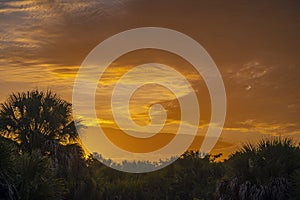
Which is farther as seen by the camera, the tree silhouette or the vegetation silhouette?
the tree silhouette

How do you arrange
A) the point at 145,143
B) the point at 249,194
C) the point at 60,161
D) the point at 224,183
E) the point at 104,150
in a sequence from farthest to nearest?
the point at 145,143, the point at 104,150, the point at 60,161, the point at 224,183, the point at 249,194

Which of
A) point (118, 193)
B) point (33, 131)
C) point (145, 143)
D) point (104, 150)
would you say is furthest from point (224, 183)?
point (145, 143)

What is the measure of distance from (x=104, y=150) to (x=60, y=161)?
102 feet

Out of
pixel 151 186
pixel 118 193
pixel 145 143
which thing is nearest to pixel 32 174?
pixel 118 193

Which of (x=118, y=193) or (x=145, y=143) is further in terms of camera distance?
(x=145, y=143)

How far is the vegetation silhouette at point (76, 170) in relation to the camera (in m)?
23.3

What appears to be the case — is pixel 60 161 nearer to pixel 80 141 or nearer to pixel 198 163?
pixel 80 141

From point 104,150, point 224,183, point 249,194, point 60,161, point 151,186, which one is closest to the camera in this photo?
point 249,194

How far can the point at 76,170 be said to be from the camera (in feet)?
105

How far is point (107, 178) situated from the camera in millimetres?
48094

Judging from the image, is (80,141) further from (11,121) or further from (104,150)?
(104,150)

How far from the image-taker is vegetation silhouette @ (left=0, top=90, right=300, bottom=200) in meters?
23.3

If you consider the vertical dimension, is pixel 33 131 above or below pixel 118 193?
above

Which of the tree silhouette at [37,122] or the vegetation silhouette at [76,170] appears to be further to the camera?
the tree silhouette at [37,122]
